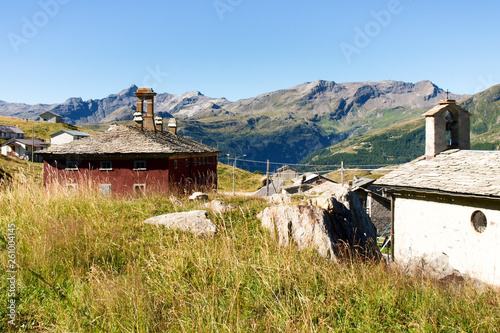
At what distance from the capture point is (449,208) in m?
14.5

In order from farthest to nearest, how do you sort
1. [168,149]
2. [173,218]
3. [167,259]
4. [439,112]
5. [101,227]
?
1. [168,149]
2. [439,112]
3. [173,218]
4. [101,227]
5. [167,259]

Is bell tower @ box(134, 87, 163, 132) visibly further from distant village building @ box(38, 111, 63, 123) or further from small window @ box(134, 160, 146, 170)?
distant village building @ box(38, 111, 63, 123)

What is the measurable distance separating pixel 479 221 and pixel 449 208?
1.26 m

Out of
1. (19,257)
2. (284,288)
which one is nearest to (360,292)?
(284,288)

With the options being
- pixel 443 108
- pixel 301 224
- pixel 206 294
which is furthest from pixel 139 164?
pixel 206 294

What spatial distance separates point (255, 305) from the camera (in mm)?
3693

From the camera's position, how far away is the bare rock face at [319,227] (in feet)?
21.9

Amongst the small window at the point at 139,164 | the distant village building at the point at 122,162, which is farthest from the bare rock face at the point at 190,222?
the small window at the point at 139,164

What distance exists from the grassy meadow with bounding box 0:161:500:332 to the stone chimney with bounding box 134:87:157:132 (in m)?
24.8

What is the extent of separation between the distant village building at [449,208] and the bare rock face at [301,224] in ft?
16.4

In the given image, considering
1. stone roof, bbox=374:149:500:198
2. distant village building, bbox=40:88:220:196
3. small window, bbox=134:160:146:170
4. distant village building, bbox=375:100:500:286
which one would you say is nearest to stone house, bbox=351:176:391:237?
distant village building, bbox=375:100:500:286

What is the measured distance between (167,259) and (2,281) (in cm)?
221

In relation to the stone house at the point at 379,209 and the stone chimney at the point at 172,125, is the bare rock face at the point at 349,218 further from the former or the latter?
the stone chimney at the point at 172,125

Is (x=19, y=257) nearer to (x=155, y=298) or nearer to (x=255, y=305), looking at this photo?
(x=155, y=298)
